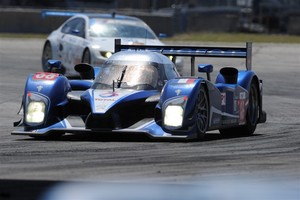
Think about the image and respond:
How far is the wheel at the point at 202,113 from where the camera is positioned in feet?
40.3

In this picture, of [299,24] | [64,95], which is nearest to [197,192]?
[64,95]

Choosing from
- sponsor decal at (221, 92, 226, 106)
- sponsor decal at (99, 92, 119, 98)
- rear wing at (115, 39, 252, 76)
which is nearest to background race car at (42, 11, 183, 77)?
rear wing at (115, 39, 252, 76)

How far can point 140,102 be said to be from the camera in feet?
40.5

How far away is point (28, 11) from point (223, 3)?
812 cm

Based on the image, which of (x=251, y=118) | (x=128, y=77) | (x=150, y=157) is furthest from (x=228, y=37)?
(x=150, y=157)

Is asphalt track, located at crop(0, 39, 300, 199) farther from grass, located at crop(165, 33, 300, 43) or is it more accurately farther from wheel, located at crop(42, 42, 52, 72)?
grass, located at crop(165, 33, 300, 43)

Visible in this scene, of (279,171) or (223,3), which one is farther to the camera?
(223,3)

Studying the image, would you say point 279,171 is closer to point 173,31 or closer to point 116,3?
point 173,31

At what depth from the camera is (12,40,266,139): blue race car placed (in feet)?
39.5

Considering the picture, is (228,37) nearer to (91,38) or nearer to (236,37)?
(236,37)

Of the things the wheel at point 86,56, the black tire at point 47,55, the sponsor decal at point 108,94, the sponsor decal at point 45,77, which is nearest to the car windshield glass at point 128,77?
the sponsor decal at point 108,94

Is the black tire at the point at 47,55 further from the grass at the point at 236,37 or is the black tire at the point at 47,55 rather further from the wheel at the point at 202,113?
the grass at the point at 236,37

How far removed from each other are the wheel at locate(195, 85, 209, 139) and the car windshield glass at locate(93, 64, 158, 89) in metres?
0.67

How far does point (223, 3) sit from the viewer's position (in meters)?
42.8
